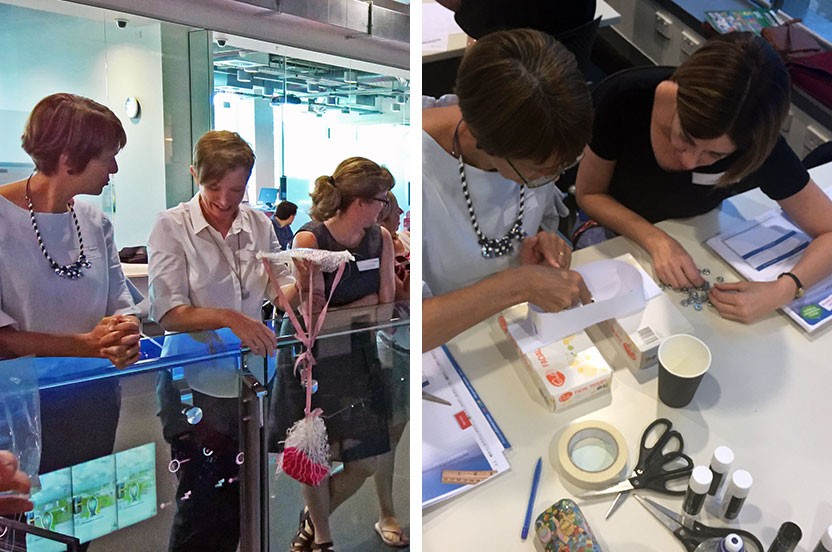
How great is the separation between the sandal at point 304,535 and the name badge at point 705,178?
1080 millimetres

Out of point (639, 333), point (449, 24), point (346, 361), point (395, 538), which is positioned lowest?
point (395, 538)

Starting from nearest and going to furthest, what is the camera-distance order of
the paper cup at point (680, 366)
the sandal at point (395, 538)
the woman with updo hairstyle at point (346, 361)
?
the paper cup at point (680, 366)
the woman with updo hairstyle at point (346, 361)
the sandal at point (395, 538)

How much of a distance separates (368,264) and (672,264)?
65 cm

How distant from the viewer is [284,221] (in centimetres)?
99

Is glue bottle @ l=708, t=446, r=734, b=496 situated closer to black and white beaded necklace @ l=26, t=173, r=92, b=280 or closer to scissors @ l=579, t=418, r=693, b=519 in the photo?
scissors @ l=579, t=418, r=693, b=519

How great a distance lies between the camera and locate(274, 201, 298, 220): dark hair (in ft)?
3.22

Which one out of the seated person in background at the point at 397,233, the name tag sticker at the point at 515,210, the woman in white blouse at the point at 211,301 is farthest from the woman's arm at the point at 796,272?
the woman in white blouse at the point at 211,301

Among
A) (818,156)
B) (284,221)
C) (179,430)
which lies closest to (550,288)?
(284,221)

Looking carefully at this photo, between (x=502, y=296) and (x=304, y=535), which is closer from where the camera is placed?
(x=502, y=296)

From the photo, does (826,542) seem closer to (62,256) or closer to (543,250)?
(543,250)

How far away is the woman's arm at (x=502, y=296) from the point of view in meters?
0.98

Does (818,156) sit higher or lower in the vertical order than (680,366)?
higher

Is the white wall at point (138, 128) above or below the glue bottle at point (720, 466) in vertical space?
above

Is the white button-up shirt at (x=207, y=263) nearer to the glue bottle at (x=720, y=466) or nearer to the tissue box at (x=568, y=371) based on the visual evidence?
the tissue box at (x=568, y=371)
